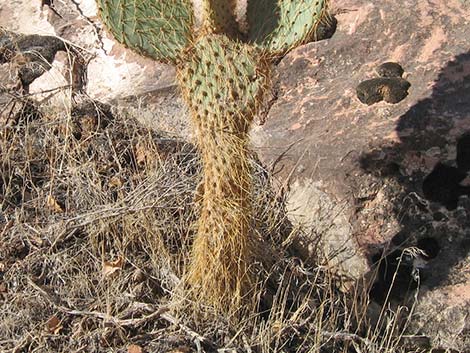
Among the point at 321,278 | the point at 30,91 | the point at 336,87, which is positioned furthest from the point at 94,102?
the point at 321,278

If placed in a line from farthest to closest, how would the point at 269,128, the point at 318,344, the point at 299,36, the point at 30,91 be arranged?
the point at 30,91, the point at 269,128, the point at 318,344, the point at 299,36

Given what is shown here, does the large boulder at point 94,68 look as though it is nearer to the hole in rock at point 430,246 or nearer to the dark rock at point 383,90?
the dark rock at point 383,90

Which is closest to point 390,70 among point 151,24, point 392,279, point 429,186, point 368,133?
point 368,133

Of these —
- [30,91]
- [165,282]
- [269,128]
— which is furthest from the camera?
[30,91]

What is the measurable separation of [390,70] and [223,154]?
1254 mm

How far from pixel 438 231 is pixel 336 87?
0.87 meters

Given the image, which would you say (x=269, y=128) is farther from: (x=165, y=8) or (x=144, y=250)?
(x=165, y=8)

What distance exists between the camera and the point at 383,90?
3.79 metres

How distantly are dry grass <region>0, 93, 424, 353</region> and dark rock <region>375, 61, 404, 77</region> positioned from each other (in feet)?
2.26

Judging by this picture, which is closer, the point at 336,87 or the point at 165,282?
the point at 165,282

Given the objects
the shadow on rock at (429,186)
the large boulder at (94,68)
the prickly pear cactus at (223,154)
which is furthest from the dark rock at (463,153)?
the large boulder at (94,68)

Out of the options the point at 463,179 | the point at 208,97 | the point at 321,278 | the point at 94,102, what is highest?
the point at 208,97

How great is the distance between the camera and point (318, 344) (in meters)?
3.03

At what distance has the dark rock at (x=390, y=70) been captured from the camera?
3.86 m
